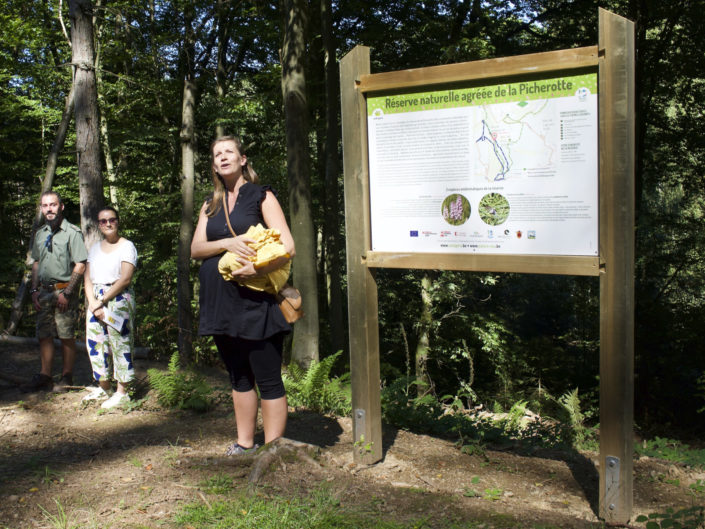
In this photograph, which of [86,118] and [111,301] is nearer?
[111,301]

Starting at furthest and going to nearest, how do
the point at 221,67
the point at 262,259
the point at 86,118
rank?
the point at 221,67 → the point at 86,118 → the point at 262,259

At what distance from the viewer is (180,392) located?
19.6 feet

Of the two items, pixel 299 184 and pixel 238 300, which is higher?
pixel 299 184

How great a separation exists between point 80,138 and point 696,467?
674 centimetres

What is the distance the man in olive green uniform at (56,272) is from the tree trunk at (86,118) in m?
0.86

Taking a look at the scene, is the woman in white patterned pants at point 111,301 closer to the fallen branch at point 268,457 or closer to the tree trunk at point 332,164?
the fallen branch at point 268,457

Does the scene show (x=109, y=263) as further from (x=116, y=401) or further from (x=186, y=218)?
(x=186, y=218)

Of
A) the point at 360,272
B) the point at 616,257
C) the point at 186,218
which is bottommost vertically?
the point at 360,272

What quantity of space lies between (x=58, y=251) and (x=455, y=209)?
13.9 ft

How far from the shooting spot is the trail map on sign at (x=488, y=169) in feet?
11.4

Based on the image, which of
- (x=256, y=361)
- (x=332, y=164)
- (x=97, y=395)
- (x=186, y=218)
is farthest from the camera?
(x=332, y=164)

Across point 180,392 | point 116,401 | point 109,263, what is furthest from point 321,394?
point 109,263

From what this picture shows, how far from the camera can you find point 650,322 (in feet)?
48.3

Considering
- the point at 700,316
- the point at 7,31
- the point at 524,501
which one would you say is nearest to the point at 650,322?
the point at 700,316
